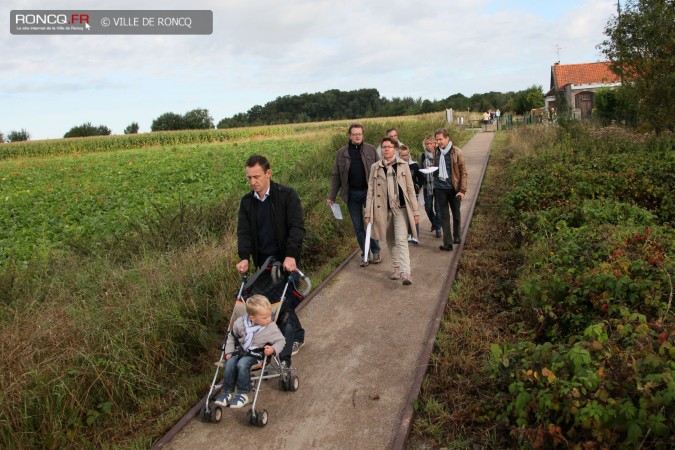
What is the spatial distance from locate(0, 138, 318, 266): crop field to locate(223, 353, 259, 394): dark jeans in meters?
5.54

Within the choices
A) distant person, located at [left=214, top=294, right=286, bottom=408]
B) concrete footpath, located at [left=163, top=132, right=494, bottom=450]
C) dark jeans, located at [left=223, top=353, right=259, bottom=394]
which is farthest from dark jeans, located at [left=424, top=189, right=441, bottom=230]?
dark jeans, located at [left=223, top=353, right=259, bottom=394]

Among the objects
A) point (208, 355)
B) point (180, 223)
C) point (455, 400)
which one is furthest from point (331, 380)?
point (180, 223)

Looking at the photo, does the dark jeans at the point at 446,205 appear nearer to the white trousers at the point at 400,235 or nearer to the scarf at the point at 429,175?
A: the scarf at the point at 429,175

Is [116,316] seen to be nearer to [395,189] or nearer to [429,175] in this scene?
[395,189]

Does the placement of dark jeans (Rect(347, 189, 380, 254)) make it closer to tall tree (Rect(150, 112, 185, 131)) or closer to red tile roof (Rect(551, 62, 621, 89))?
red tile roof (Rect(551, 62, 621, 89))

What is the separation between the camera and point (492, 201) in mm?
12555

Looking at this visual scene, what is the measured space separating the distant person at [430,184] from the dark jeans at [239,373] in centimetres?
562

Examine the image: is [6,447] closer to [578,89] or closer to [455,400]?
[455,400]

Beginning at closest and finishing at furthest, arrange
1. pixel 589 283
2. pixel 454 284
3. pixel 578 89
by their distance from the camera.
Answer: pixel 589 283
pixel 454 284
pixel 578 89

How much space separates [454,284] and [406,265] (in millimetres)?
700

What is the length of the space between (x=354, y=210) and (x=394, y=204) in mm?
1157

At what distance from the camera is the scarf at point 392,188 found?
7.33 meters

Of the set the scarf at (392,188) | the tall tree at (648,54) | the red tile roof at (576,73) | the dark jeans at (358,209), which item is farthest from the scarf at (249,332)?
the red tile roof at (576,73)

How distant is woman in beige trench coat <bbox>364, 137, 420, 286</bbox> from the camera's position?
7.35 m
